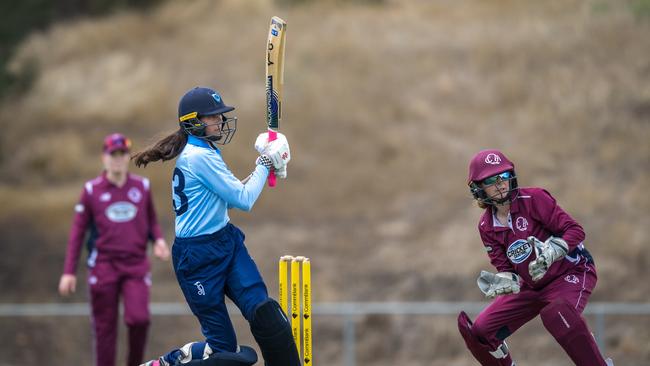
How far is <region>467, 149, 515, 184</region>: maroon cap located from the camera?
648 centimetres

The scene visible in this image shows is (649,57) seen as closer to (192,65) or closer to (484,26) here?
(484,26)

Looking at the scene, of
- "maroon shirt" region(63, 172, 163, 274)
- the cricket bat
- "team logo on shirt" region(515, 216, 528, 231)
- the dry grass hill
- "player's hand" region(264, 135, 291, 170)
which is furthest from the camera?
the dry grass hill

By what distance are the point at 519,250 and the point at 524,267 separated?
130 mm

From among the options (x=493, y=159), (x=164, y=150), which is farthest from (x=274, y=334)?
(x=493, y=159)

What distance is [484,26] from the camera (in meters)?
22.3

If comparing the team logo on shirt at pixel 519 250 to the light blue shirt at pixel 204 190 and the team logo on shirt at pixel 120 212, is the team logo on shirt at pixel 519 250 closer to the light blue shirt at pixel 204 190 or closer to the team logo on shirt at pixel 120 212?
the light blue shirt at pixel 204 190

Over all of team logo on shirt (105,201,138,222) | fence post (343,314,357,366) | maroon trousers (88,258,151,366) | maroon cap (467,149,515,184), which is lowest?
fence post (343,314,357,366)

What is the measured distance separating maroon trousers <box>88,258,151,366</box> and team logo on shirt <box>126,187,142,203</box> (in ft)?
1.85

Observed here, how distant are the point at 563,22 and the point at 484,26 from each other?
173cm

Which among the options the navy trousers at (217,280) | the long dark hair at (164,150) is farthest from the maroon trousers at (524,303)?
the long dark hair at (164,150)

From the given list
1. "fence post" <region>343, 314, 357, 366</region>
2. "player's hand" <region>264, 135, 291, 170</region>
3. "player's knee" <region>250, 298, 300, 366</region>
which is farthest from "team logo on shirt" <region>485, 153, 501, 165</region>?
"fence post" <region>343, 314, 357, 366</region>

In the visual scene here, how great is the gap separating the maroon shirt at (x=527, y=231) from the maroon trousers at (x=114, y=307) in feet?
11.2

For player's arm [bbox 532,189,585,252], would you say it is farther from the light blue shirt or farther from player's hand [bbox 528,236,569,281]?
the light blue shirt

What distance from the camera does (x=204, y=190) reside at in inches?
249
